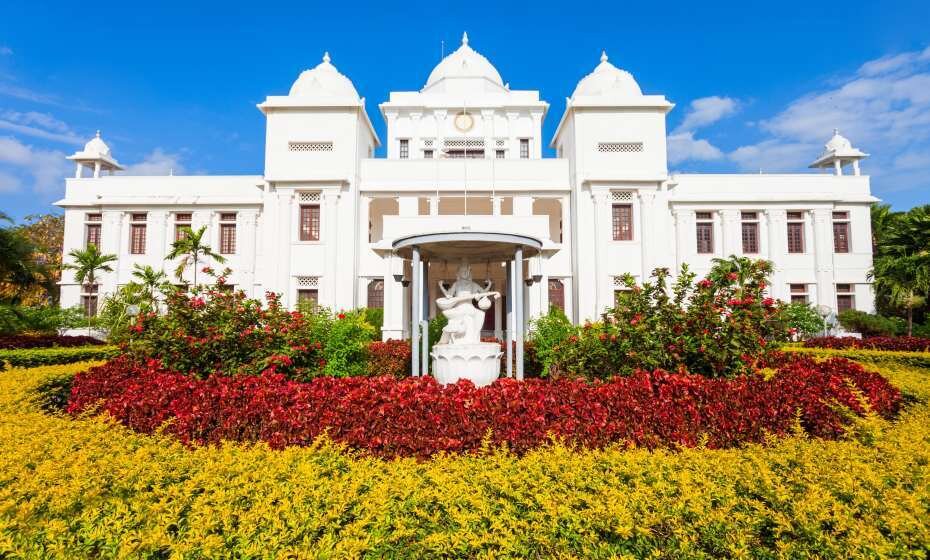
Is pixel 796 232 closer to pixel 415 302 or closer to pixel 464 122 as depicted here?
pixel 464 122

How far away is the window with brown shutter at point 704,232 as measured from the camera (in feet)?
66.6

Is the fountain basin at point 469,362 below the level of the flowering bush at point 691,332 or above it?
below

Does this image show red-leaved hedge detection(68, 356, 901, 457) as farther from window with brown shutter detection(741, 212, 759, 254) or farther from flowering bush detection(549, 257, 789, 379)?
window with brown shutter detection(741, 212, 759, 254)

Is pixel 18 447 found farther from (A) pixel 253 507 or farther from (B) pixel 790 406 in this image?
(B) pixel 790 406

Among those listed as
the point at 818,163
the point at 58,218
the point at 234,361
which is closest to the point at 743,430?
the point at 234,361

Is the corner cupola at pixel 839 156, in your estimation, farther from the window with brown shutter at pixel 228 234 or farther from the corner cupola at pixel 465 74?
the window with brown shutter at pixel 228 234

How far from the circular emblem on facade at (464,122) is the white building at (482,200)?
0.21ft

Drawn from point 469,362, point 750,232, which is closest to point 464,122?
point 750,232

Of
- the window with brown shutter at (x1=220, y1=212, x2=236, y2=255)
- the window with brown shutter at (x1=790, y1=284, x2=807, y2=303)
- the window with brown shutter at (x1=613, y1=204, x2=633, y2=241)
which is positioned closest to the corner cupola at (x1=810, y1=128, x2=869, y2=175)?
the window with brown shutter at (x1=790, y1=284, x2=807, y2=303)

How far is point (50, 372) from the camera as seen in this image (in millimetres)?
6109

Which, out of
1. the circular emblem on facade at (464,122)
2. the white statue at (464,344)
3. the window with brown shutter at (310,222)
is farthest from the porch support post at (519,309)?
the circular emblem on facade at (464,122)

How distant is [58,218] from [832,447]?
40.5m

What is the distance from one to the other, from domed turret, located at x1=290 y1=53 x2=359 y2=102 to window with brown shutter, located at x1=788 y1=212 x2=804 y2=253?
17964 millimetres

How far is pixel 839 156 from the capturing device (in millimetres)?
21375
